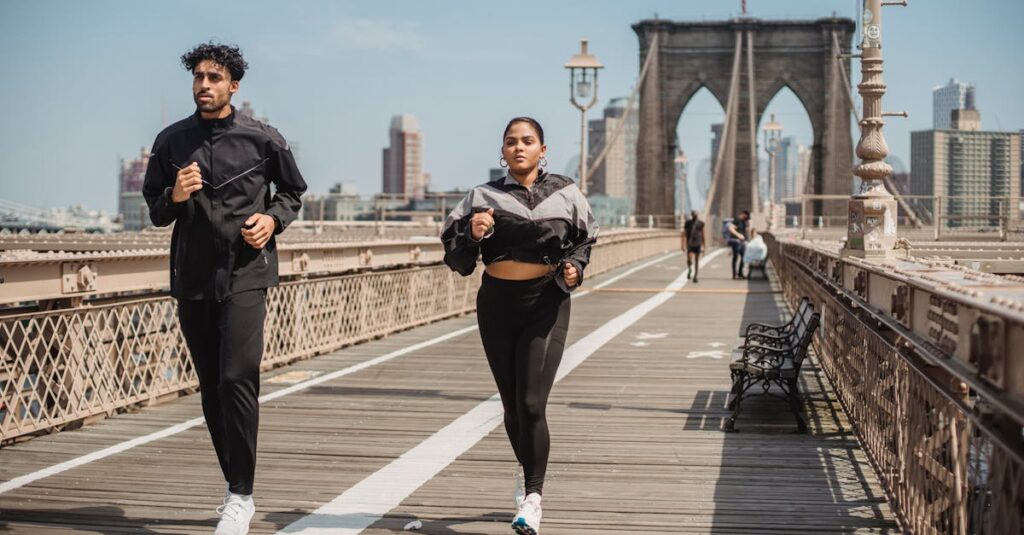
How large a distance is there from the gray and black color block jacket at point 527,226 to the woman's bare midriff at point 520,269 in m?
0.02

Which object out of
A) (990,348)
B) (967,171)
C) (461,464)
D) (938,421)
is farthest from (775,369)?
(967,171)

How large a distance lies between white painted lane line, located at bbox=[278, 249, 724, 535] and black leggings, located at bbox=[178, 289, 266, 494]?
0.46 metres

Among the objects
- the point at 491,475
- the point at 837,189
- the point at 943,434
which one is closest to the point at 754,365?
the point at 491,475

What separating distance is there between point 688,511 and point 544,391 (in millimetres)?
1115

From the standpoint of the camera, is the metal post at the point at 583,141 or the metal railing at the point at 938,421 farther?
the metal post at the point at 583,141

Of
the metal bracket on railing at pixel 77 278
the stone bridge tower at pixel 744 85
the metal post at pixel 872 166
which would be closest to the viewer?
the metal bracket on railing at pixel 77 278

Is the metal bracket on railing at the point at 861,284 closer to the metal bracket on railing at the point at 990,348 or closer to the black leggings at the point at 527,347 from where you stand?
the black leggings at the point at 527,347

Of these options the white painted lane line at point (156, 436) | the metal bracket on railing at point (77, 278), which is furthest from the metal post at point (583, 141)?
the metal bracket on railing at point (77, 278)

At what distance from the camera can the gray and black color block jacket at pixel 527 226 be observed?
600cm

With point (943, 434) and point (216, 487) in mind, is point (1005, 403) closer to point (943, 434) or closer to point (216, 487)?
point (943, 434)

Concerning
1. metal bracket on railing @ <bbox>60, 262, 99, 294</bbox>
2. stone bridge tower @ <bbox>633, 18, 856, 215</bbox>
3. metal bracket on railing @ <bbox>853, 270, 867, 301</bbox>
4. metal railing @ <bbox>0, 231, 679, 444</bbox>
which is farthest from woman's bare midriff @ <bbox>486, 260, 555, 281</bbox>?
stone bridge tower @ <bbox>633, 18, 856, 215</bbox>

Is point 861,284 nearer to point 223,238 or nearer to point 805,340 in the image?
point 805,340

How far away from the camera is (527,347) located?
19.6 feet

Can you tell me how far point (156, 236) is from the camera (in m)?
37.7
